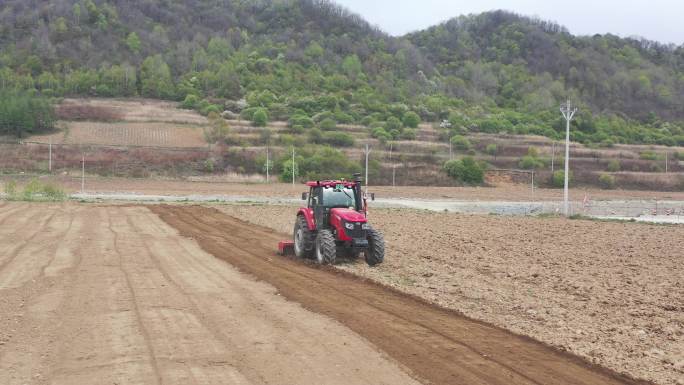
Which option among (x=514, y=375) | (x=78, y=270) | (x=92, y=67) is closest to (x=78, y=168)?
(x=92, y=67)

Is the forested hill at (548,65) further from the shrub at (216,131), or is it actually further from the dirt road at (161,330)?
the dirt road at (161,330)

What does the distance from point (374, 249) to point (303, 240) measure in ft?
6.58

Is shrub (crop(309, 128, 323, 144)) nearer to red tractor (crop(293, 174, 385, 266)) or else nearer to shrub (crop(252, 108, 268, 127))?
shrub (crop(252, 108, 268, 127))

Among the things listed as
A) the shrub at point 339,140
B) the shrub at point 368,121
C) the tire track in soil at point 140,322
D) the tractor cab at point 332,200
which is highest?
the shrub at point 368,121

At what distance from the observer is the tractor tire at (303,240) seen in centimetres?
1652

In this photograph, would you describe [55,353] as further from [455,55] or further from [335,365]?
[455,55]

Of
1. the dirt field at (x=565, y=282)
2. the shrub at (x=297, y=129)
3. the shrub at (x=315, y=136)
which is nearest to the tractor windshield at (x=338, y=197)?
the dirt field at (x=565, y=282)

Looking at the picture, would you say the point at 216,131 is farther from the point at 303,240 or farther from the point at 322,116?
the point at 303,240

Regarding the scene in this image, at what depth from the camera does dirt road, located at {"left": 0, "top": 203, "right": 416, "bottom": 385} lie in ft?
23.9

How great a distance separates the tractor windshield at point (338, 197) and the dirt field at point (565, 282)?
155cm

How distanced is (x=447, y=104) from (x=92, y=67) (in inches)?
2299

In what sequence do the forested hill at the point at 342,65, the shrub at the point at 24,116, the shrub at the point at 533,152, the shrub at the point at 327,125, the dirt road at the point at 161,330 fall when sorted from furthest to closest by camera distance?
the forested hill at the point at 342,65, the shrub at the point at 327,125, the shrub at the point at 533,152, the shrub at the point at 24,116, the dirt road at the point at 161,330

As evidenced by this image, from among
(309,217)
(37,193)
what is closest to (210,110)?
(37,193)

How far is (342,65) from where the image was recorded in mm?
122625
